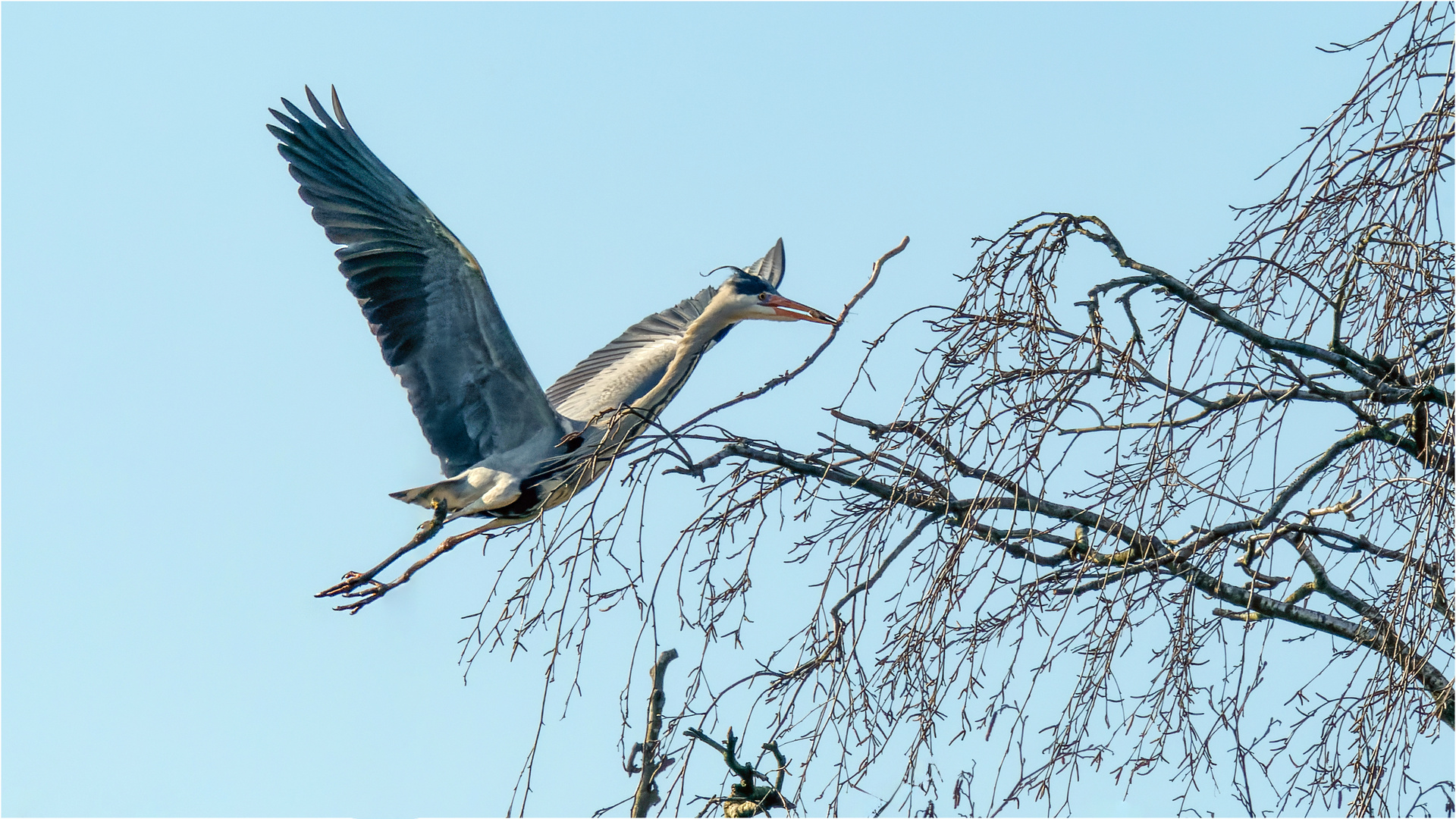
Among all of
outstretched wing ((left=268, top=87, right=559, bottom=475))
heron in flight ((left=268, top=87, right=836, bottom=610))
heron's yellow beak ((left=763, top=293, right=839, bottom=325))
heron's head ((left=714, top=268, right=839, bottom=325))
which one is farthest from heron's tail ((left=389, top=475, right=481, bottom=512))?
heron's yellow beak ((left=763, top=293, right=839, bottom=325))

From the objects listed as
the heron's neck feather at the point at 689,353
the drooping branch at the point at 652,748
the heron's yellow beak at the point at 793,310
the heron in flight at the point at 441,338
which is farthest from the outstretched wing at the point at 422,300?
the drooping branch at the point at 652,748

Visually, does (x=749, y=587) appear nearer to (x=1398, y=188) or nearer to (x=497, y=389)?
(x=1398, y=188)

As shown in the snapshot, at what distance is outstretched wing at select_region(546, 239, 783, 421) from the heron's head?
20 cm

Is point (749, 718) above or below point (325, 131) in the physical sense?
below

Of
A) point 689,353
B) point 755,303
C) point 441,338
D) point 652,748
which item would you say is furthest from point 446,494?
point 652,748

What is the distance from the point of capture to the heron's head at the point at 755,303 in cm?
579

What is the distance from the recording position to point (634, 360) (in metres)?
6.63

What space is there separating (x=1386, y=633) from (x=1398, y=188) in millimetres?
1089

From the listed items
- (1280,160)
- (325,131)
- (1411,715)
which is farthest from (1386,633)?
(325,131)

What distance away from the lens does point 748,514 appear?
10.2 ft

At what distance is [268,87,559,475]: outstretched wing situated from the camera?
528 centimetres

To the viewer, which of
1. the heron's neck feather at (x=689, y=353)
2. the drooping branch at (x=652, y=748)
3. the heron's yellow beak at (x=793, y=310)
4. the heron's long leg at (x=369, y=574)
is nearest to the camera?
the drooping branch at (x=652, y=748)

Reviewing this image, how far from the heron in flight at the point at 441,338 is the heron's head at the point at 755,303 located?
0.25 meters

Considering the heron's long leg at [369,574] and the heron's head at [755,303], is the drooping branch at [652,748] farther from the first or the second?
the heron's head at [755,303]
